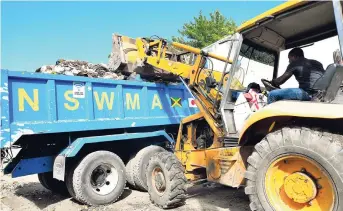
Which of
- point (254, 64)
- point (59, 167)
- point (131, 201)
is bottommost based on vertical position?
point (131, 201)

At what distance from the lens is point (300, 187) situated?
294 cm

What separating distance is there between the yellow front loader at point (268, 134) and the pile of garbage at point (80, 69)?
1.08 metres

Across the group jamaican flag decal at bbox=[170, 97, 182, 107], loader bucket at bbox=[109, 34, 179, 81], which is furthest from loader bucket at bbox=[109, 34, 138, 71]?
jamaican flag decal at bbox=[170, 97, 182, 107]

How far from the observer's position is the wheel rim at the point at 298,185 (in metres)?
2.82

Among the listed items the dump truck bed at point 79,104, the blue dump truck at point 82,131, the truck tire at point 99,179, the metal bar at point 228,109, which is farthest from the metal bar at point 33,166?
the metal bar at point 228,109

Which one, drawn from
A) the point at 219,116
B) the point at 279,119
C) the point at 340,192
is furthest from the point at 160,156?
the point at 340,192

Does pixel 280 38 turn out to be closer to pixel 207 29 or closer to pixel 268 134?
pixel 268 134

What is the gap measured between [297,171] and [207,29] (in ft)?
75.4

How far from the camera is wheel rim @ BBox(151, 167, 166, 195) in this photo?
178 inches

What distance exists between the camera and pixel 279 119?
3273 millimetres

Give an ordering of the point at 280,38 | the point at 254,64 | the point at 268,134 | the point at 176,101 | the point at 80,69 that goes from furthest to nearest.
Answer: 1. the point at 176,101
2. the point at 80,69
3. the point at 254,64
4. the point at 280,38
5. the point at 268,134

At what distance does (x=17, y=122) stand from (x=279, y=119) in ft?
11.2

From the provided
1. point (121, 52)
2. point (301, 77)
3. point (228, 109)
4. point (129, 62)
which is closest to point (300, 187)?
point (301, 77)

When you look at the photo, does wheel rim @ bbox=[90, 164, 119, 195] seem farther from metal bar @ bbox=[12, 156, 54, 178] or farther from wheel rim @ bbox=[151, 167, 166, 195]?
wheel rim @ bbox=[151, 167, 166, 195]
